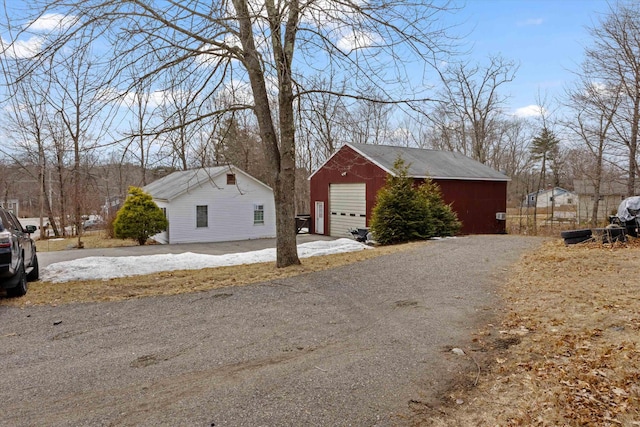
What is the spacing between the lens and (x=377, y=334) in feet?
14.4

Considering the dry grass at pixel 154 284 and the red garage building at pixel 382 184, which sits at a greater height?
the red garage building at pixel 382 184

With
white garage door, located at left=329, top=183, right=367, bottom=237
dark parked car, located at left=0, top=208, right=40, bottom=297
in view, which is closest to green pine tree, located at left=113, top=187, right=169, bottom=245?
white garage door, located at left=329, top=183, right=367, bottom=237

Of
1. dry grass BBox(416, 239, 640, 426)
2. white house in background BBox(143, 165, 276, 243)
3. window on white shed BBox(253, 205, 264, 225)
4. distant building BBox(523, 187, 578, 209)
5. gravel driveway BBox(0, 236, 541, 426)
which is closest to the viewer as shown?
dry grass BBox(416, 239, 640, 426)

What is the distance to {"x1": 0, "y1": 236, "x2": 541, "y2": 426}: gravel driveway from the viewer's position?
2.84m

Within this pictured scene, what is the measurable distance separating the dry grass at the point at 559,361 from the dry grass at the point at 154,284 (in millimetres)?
3868

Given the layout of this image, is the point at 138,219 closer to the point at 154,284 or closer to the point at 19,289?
the point at 154,284

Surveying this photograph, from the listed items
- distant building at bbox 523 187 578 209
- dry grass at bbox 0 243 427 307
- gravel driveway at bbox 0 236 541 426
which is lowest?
gravel driveway at bbox 0 236 541 426

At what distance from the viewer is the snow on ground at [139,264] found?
811 cm

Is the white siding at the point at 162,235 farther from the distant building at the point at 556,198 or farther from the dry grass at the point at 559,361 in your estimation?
the distant building at the point at 556,198

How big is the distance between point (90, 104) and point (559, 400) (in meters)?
7.10

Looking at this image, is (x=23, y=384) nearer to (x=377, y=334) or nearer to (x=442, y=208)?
(x=377, y=334)

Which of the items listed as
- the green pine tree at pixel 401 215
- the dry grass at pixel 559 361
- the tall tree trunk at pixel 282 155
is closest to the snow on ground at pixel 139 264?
the green pine tree at pixel 401 215

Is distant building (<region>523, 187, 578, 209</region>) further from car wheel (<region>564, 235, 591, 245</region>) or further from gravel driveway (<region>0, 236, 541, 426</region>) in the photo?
gravel driveway (<region>0, 236, 541, 426</region>)

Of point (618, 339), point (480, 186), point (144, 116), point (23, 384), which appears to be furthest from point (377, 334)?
point (480, 186)
